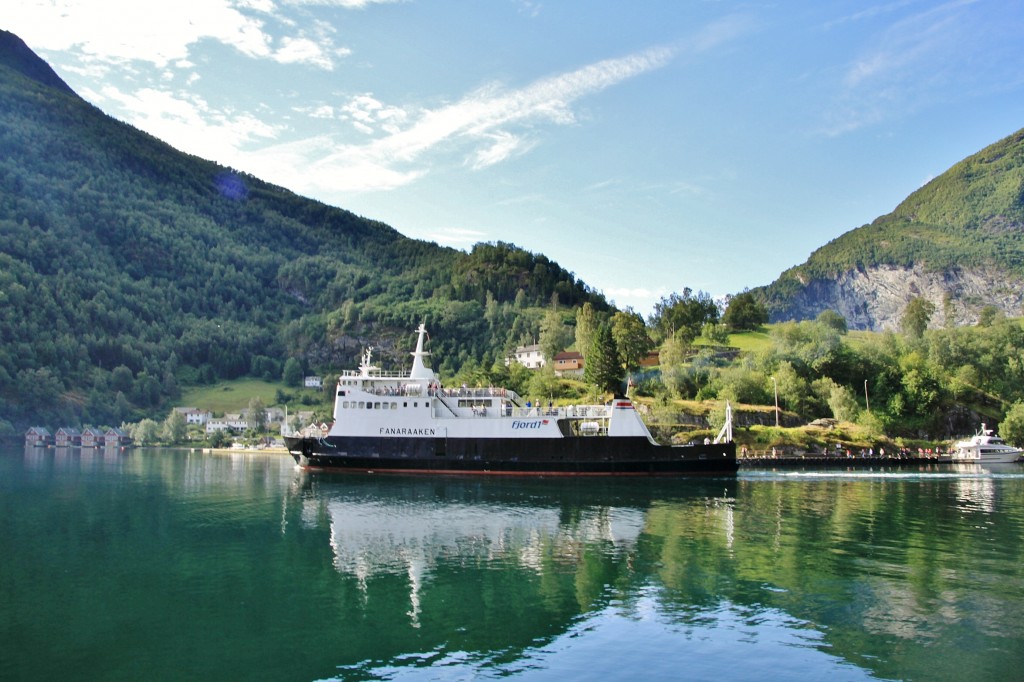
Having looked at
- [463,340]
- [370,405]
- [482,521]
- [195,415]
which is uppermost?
[463,340]

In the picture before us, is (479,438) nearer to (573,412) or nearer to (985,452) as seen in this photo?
(573,412)

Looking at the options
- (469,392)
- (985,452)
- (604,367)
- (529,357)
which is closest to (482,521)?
(469,392)

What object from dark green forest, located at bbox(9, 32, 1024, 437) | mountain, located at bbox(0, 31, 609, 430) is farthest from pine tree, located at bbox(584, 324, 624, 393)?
mountain, located at bbox(0, 31, 609, 430)

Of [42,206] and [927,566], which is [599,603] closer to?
[927,566]

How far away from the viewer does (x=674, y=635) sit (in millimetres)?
14180

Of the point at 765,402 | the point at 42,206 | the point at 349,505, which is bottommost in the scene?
the point at 349,505

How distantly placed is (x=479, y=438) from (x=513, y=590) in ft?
98.3

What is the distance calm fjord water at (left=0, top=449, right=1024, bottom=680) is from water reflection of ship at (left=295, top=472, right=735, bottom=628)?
6.5 inches

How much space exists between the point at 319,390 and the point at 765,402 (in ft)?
308

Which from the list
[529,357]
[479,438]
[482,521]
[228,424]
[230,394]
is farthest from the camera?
[230,394]

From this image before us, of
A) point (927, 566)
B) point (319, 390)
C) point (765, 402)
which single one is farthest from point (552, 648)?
point (319, 390)

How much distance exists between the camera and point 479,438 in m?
47.3

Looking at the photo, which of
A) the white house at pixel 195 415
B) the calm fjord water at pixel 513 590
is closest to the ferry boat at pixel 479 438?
the calm fjord water at pixel 513 590

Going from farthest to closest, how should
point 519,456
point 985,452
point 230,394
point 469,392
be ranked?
point 230,394 → point 985,452 → point 469,392 → point 519,456
